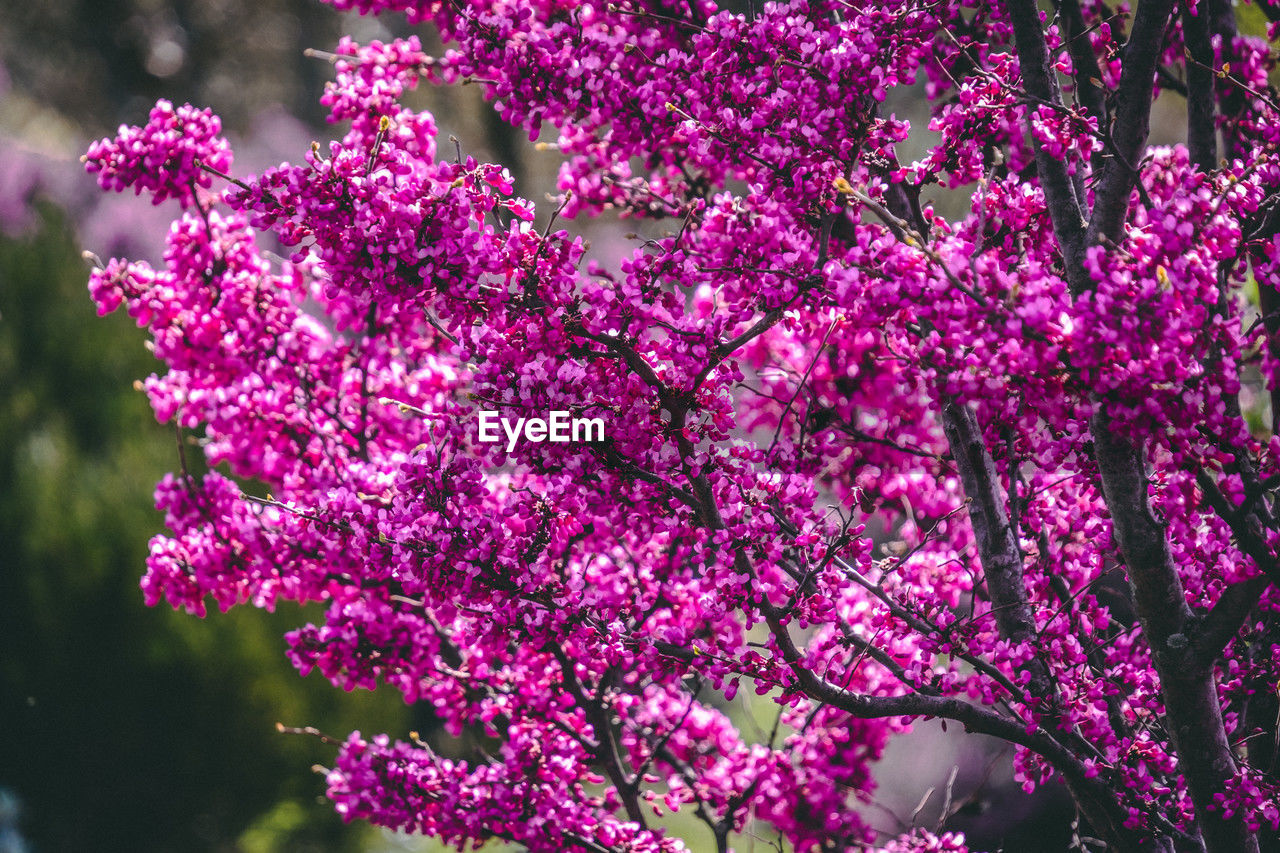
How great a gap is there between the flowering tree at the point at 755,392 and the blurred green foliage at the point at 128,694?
344cm

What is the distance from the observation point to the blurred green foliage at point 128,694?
5762 millimetres

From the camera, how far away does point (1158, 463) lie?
2.08m

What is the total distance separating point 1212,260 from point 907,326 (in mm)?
546

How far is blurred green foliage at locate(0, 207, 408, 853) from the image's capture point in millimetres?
5762

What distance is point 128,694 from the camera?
Result: 19.0 feet

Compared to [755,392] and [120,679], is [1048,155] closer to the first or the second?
[755,392]

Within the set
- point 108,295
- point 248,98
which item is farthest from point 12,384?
point 248,98

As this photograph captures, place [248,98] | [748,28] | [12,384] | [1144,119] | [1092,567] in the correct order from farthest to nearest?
1. [248,98]
2. [12,384]
3. [1092,567]
4. [748,28]
5. [1144,119]

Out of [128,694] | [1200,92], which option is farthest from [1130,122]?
[128,694]

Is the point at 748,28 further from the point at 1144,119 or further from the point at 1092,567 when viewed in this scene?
the point at 1092,567

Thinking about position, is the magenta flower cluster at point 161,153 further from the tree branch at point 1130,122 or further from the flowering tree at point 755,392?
the tree branch at point 1130,122

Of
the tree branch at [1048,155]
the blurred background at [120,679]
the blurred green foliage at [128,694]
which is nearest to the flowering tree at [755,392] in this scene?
the tree branch at [1048,155]

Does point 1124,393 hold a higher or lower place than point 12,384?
lower

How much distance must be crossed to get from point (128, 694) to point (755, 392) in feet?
16.8
